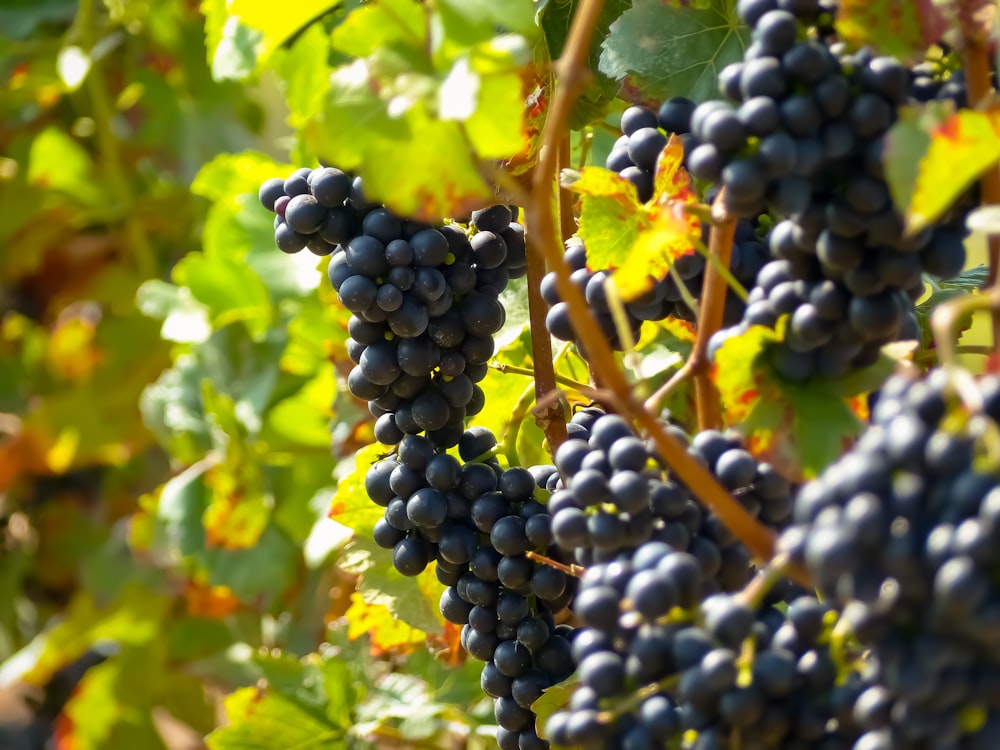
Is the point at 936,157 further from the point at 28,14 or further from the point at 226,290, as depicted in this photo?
the point at 28,14

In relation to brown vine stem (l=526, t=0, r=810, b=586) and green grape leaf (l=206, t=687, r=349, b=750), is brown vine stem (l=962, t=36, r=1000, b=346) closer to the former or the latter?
brown vine stem (l=526, t=0, r=810, b=586)

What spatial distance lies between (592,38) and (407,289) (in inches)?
9.9

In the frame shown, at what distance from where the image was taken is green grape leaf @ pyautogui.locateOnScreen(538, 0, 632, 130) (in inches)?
30.1

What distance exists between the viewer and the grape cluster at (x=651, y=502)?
0.49m

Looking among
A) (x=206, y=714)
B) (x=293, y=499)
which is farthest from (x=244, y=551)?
(x=206, y=714)

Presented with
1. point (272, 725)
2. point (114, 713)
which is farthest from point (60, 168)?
point (272, 725)

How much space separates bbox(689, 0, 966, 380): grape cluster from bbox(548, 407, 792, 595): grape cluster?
68 mm

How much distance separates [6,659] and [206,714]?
549mm

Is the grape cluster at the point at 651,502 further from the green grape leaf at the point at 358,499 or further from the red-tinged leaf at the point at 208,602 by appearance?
the red-tinged leaf at the point at 208,602

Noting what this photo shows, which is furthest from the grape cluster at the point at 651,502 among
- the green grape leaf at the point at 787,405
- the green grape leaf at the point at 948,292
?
the green grape leaf at the point at 948,292

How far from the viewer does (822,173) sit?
483 mm

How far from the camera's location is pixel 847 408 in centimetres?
52

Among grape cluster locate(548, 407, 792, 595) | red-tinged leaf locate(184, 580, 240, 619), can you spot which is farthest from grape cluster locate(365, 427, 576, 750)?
red-tinged leaf locate(184, 580, 240, 619)

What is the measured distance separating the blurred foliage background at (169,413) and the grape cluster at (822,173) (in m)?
0.40
